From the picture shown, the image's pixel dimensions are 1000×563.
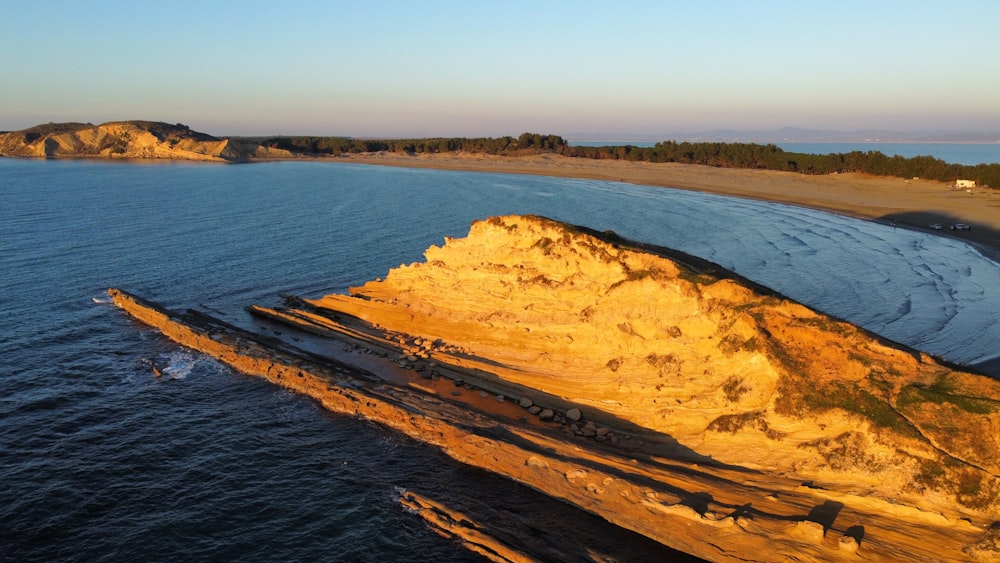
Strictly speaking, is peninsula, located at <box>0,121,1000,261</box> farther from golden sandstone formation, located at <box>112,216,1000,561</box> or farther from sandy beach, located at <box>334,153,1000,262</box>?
golden sandstone formation, located at <box>112,216,1000,561</box>

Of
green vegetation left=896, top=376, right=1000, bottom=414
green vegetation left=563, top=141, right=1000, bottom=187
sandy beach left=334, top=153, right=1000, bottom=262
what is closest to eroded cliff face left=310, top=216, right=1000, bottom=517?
green vegetation left=896, top=376, right=1000, bottom=414

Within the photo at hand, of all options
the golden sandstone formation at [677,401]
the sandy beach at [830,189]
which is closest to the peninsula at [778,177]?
the sandy beach at [830,189]

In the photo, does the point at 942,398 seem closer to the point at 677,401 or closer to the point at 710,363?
the point at 710,363

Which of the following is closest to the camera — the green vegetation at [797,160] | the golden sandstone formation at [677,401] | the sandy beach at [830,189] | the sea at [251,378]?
the golden sandstone formation at [677,401]

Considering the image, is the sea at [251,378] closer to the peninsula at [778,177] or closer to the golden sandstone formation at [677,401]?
the golden sandstone formation at [677,401]

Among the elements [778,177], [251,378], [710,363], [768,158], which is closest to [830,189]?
[778,177]

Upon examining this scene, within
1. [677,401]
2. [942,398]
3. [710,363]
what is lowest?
[677,401]
